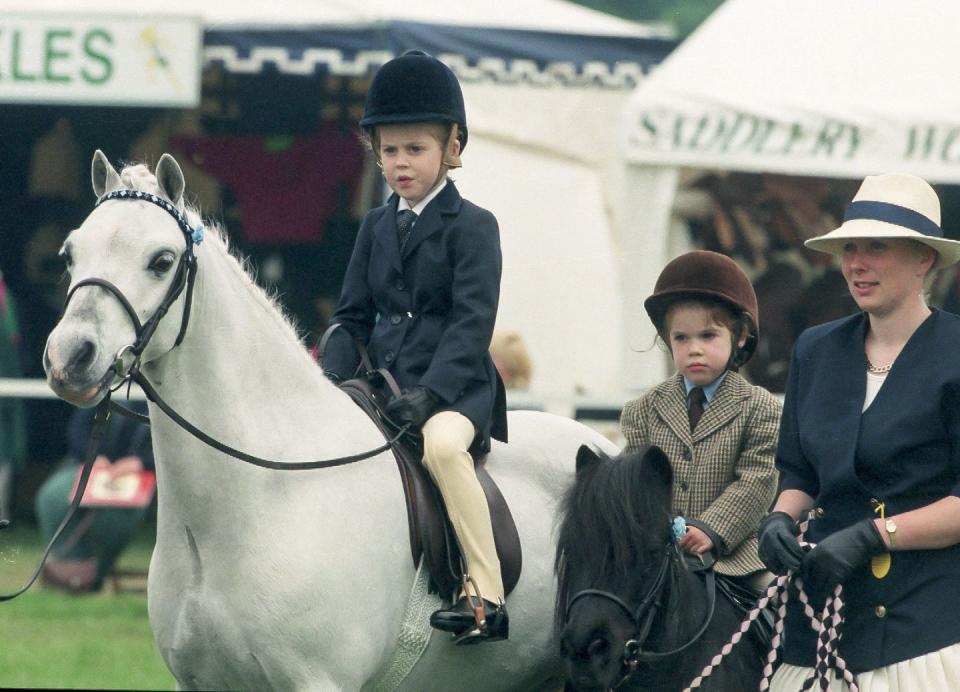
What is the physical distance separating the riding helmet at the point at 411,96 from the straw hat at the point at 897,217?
1306 millimetres

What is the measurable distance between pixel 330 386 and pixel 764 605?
1.47 m

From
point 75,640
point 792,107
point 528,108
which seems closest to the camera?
point 75,640

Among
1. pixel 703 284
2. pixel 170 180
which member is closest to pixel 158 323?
pixel 170 180

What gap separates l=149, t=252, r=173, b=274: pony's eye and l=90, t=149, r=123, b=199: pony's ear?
11.0 inches

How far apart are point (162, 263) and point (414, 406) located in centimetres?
96

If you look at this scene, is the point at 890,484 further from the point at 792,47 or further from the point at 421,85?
the point at 792,47

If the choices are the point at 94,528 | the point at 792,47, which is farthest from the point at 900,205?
the point at 94,528

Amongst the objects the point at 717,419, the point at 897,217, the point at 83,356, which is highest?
the point at 897,217

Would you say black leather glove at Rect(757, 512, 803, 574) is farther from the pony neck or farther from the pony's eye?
the pony's eye

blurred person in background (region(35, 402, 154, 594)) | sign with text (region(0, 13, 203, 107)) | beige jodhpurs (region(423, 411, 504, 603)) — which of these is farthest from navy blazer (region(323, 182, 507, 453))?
blurred person in background (region(35, 402, 154, 594))

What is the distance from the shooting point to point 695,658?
4.63 m

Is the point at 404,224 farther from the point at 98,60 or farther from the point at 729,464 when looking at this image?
the point at 98,60

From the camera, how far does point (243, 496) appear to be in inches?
179

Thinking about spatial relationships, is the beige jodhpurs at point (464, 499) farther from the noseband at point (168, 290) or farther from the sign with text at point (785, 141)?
the sign with text at point (785, 141)
